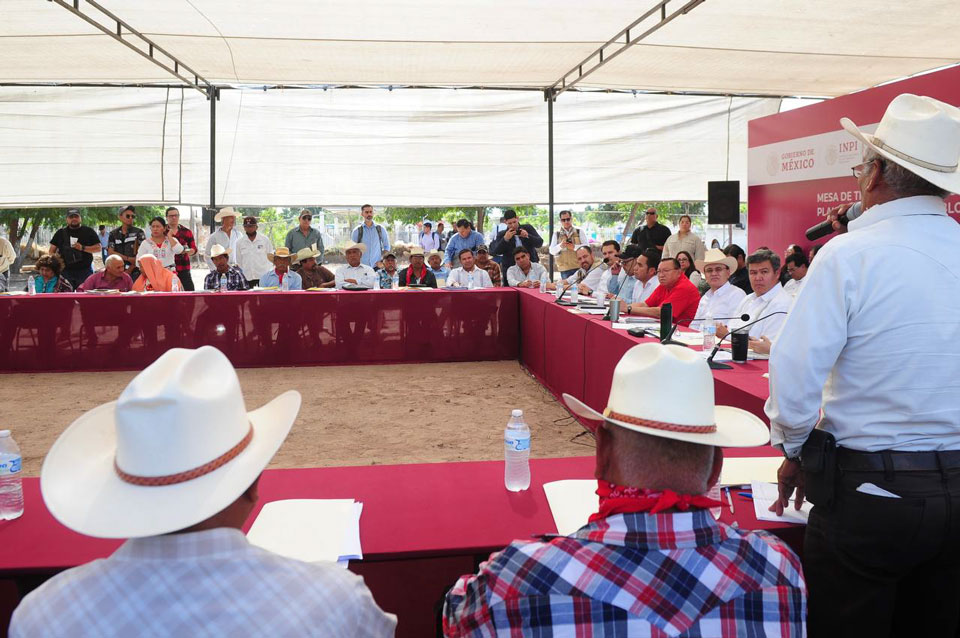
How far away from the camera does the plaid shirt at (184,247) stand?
8.30 meters

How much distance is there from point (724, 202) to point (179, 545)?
921cm

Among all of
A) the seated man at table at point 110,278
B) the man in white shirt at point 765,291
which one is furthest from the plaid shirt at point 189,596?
the seated man at table at point 110,278

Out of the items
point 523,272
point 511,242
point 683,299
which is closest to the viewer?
point 683,299

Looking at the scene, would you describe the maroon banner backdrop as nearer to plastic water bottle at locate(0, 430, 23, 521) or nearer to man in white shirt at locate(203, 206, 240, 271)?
man in white shirt at locate(203, 206, 240, 271)

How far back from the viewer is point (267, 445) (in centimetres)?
113

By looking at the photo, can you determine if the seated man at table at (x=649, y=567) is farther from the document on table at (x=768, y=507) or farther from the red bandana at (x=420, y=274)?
the red bandana at (x=420, y=274)

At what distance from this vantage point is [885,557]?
56.7 inches

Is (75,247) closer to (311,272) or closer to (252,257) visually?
(252,257)

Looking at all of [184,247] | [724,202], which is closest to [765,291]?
[724,202]

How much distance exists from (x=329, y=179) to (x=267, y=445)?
30.2ft

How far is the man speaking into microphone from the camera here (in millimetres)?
1442

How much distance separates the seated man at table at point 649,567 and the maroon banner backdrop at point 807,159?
5.77m

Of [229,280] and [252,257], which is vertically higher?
[252,257]

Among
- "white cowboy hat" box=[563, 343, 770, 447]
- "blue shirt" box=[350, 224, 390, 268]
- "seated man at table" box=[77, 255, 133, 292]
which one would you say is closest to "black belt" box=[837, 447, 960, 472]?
"white cowboy hat" box=[563, 343, 770, 447]
